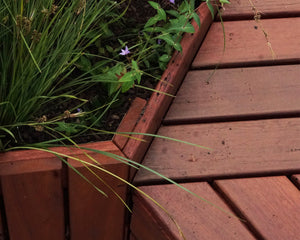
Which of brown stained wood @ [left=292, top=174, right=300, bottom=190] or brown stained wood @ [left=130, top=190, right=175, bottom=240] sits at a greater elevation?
brown stained wood @ [left=292, top=174, right=300, bottom=190]

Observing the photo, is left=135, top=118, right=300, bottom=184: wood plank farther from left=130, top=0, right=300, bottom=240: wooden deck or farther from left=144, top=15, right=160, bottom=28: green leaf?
left=144, top=15, right=160, bottom=28: green leaf

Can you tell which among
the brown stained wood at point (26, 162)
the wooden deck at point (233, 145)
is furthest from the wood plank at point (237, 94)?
the brown stained wood at point (26, 162)

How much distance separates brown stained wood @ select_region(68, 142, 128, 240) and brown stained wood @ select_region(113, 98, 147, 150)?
0.02 m

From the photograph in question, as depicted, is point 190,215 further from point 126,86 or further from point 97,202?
point 126,86

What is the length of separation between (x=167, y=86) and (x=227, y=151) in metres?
0.26

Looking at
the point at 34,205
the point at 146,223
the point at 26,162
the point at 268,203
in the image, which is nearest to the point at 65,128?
the point at 26,162

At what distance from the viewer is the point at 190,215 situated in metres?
1.49

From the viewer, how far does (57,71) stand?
1.42 meters

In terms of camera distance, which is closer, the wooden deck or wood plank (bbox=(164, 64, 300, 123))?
the wooden deck

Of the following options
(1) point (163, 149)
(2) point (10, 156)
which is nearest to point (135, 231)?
(1) point (163, 149)

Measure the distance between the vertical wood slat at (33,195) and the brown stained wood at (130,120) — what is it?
6.9 inches

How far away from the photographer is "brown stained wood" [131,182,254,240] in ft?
4.82

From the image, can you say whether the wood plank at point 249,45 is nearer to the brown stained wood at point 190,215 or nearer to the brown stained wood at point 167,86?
the brown stained wood at point 167,86

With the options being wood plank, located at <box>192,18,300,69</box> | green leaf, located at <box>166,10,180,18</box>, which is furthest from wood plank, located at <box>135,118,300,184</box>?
green leaf, located at <box>166,10,180,18</box>
